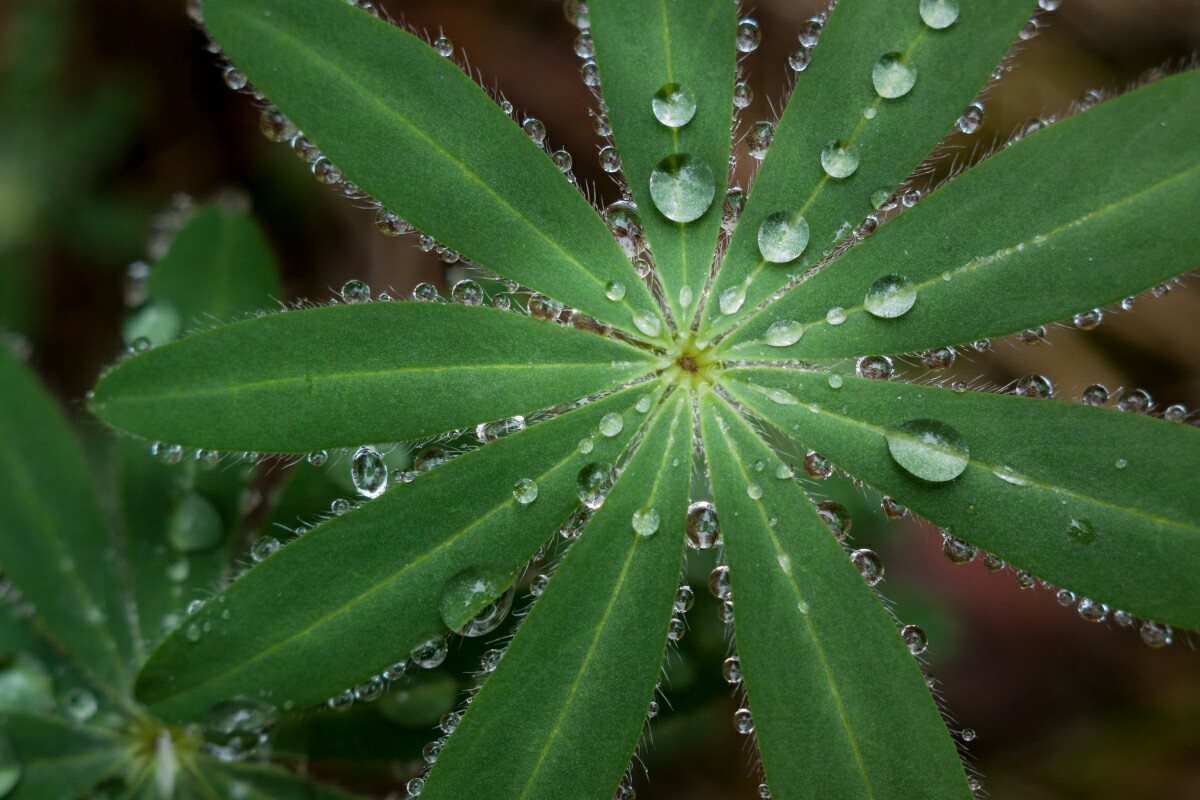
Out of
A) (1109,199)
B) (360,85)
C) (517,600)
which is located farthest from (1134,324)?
(360,85)

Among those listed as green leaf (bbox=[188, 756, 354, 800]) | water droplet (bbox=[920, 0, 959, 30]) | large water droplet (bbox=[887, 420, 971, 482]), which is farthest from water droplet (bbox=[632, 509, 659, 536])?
green leaf (bbox=[188, 756, 354, 800])

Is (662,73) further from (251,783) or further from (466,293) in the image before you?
(251,783)

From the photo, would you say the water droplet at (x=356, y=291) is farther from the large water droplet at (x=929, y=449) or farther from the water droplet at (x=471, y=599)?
the large water droplet at (x=929, y=449)

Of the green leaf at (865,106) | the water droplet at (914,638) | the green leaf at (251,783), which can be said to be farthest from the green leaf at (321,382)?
the green leaf at (251,783)

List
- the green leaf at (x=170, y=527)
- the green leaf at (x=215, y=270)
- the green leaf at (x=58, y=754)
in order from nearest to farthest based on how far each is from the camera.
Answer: the green leaf at (x=58, y=754)
the green leaf at (x=170, y=527)
the green leaf at (x=215, y=270)

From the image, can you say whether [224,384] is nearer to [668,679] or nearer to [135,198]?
[668,679]
